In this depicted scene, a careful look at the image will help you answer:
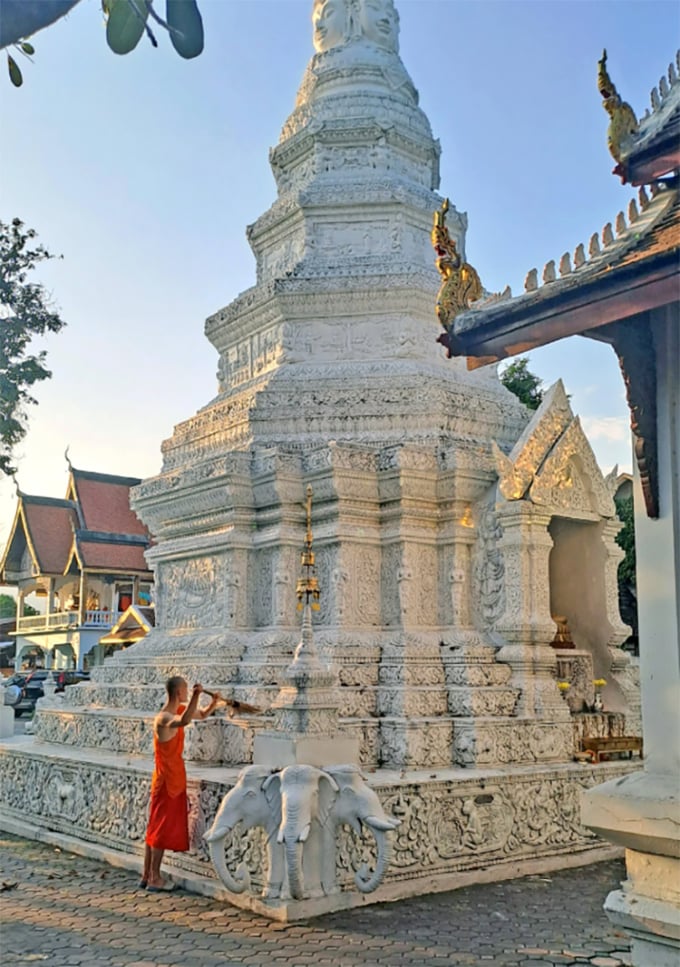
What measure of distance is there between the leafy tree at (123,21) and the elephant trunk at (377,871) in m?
5.24

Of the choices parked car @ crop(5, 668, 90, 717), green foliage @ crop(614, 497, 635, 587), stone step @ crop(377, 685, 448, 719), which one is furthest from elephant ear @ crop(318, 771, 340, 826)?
parked car @ crop(5, 668, 90, 717)

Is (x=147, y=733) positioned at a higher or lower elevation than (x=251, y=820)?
higher

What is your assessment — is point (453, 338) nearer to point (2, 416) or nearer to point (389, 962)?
point (389, 962)

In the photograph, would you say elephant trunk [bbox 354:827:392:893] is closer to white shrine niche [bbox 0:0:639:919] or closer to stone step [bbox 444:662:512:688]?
white shrine niche [bbox 0:0:639:919]

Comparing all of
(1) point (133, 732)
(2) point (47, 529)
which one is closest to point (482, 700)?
(1) point (133, 732)

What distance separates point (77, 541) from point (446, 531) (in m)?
25.2

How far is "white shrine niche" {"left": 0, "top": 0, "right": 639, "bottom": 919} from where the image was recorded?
8.25 m

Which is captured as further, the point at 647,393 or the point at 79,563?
the point at 79,563

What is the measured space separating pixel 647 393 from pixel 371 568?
5.08 metres

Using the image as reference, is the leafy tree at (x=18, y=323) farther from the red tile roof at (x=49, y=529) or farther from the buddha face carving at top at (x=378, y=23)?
the red tile roof at (x=49, y=529)

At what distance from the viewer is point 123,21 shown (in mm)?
2773

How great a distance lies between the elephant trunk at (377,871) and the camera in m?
6.44

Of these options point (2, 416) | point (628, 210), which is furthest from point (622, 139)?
point (2, 416)

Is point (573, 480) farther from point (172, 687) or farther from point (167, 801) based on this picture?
point (167, 801)
